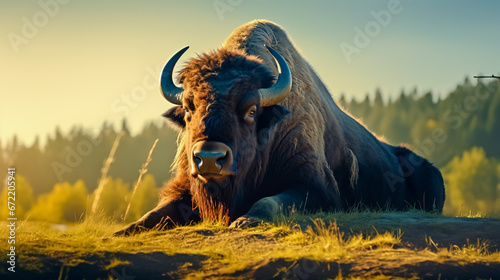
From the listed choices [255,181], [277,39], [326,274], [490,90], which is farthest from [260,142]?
[490,90]

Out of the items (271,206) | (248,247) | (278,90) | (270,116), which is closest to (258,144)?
(270,116)

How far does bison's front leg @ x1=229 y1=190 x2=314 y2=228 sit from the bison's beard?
50cm

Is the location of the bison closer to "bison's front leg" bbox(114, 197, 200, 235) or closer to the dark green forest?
"bison's front leg" bbox(114, 197, 200, 235)

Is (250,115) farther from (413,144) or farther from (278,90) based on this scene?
(413,144)

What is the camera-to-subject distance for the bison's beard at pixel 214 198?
25.4ft

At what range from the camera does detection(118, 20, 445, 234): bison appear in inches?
297

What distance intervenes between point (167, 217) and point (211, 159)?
5.29 feet

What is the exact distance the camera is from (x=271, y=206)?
24.8ft

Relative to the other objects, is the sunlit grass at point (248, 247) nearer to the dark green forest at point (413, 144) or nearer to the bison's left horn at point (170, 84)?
the bison's left horn at point (170, 84)

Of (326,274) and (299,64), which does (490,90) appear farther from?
(326,274)

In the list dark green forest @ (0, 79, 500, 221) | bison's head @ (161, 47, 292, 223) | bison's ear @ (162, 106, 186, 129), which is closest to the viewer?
bison's head @ (161, 47, 292, 223)

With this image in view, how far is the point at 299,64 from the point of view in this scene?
1045 centimetres

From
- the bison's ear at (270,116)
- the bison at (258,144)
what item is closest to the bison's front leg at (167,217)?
the bison at (258,144)

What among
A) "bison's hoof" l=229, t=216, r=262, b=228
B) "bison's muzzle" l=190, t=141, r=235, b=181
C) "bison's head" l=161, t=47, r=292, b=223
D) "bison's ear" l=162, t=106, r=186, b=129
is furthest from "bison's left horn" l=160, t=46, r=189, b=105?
"bison's hoof" l=229, t=216, r=262, b=228
